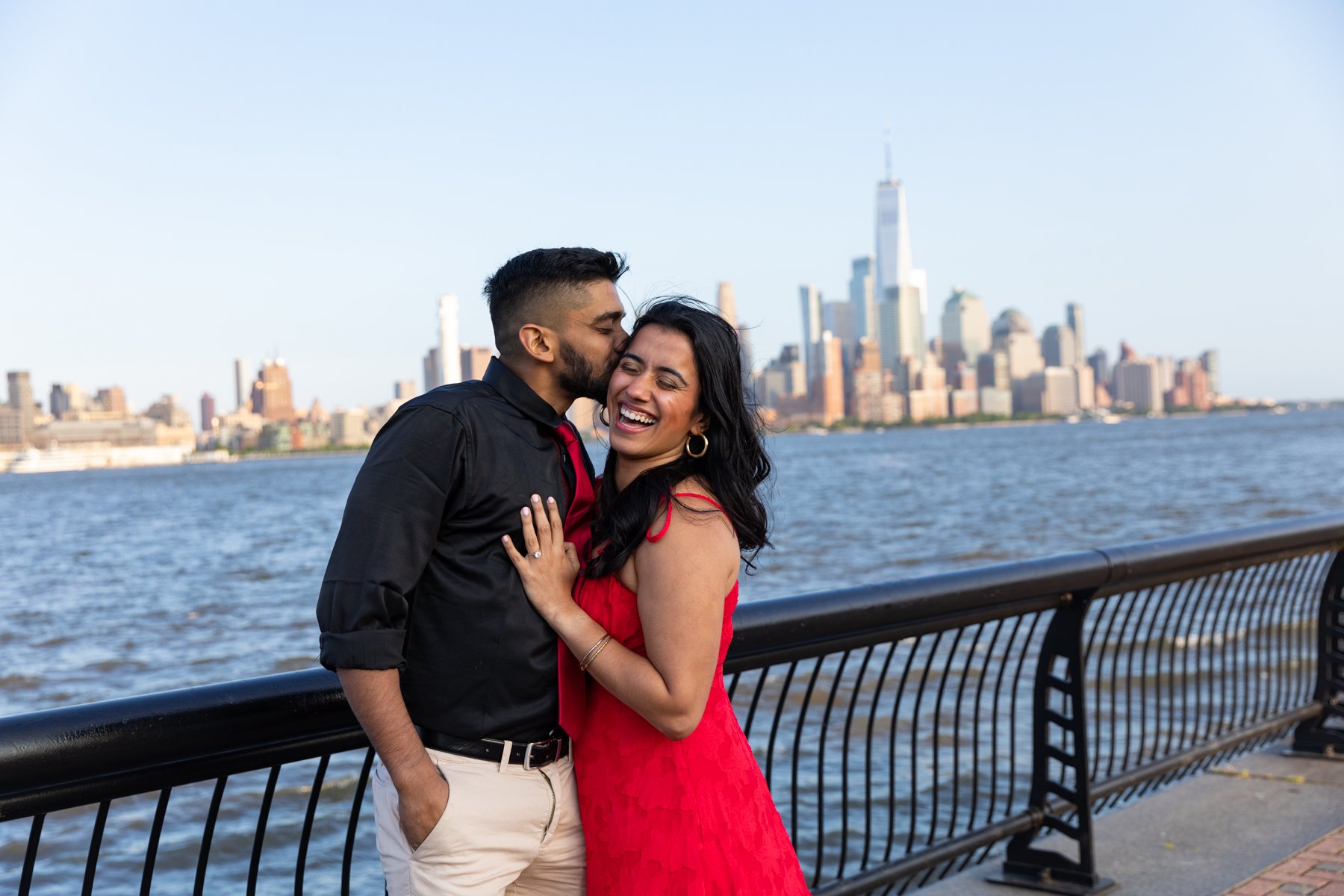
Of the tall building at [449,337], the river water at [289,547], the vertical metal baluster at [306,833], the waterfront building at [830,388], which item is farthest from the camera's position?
the waterfront building at [830,388]

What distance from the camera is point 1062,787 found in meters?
4.41

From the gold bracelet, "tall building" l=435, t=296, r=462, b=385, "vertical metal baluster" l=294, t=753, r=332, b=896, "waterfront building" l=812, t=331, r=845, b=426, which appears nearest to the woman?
the gold bracelet

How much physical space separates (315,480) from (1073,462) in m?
Result: 70.2

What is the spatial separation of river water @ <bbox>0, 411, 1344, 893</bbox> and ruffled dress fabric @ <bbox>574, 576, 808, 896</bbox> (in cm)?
63

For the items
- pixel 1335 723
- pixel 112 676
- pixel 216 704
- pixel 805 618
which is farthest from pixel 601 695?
pixel 112 676

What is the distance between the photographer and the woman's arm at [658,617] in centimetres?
227

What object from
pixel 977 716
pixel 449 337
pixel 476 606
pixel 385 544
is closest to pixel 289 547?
pixel 449 337

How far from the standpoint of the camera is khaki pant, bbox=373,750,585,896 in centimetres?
222

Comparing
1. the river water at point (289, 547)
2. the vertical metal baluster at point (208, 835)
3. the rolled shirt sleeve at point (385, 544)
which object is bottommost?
the river water at point (289, 547)

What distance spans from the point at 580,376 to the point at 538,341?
0.11 meters

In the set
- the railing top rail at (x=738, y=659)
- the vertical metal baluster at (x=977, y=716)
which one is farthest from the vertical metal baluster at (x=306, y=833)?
the vertical metal baluster at (x=977, y=716)

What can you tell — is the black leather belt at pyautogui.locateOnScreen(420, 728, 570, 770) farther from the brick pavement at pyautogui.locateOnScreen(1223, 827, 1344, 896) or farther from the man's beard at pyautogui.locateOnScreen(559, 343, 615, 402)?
the brick pavement at pyautogui.locateOnScreen(1223, 827, 1344, 896)

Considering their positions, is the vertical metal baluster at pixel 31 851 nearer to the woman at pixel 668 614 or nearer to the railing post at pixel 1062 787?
the woman at pixel 668 614

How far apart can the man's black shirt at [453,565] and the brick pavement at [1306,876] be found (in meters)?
3.02
